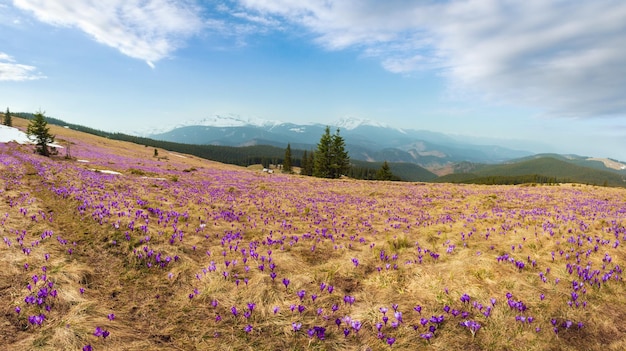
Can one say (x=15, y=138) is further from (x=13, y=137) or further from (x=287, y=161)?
(x=287, y=161)

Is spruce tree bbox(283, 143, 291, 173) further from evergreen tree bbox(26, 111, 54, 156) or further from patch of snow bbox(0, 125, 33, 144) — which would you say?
patch of snow bbox(0, 125, 33, 144)

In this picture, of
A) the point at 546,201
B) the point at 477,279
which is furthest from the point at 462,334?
the point at 546,201

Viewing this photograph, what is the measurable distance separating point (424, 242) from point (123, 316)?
8688mm

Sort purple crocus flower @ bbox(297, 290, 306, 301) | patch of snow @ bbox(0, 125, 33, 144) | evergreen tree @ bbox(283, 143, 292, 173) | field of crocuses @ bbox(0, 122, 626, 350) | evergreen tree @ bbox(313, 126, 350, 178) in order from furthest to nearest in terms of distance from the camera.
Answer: evergreen tree @ bbox(283, 143, 292, 173), evergreen tree @ bbox(313, 126, 350, 178), patch of snow @ bbox(0, 125, 33, 144), purple crocus flower @ bbox(297, 290, 306, 301), field of crocuses @ bbox(0, 122, 626, 350)

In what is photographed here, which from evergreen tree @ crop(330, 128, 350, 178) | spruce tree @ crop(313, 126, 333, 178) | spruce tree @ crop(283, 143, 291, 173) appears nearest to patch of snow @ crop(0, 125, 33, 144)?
spruce tree @ crop(313, 126, 333, 178)

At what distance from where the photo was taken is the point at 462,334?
175 inches

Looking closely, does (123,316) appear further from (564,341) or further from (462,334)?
(564,341)

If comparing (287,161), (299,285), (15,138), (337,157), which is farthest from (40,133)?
(287,161)

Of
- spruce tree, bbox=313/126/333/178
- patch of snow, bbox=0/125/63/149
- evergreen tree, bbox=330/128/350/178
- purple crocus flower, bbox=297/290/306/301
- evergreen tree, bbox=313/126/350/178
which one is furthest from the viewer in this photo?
evergreen tree, bbox=330/128/350/178

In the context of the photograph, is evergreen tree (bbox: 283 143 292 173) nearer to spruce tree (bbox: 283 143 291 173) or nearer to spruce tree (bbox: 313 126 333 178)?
A: spruce tree (bbox: 283 143 291 173)

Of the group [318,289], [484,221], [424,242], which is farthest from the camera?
[484,221]

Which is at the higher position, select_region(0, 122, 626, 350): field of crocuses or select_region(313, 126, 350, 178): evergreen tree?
select_region(313, 126, 350, 178): evergreen tree

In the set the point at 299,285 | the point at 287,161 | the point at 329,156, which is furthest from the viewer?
the point at 287,161

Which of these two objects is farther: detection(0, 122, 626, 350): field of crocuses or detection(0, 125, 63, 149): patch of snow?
detection(0, 125, 63, 149): patch of snow
